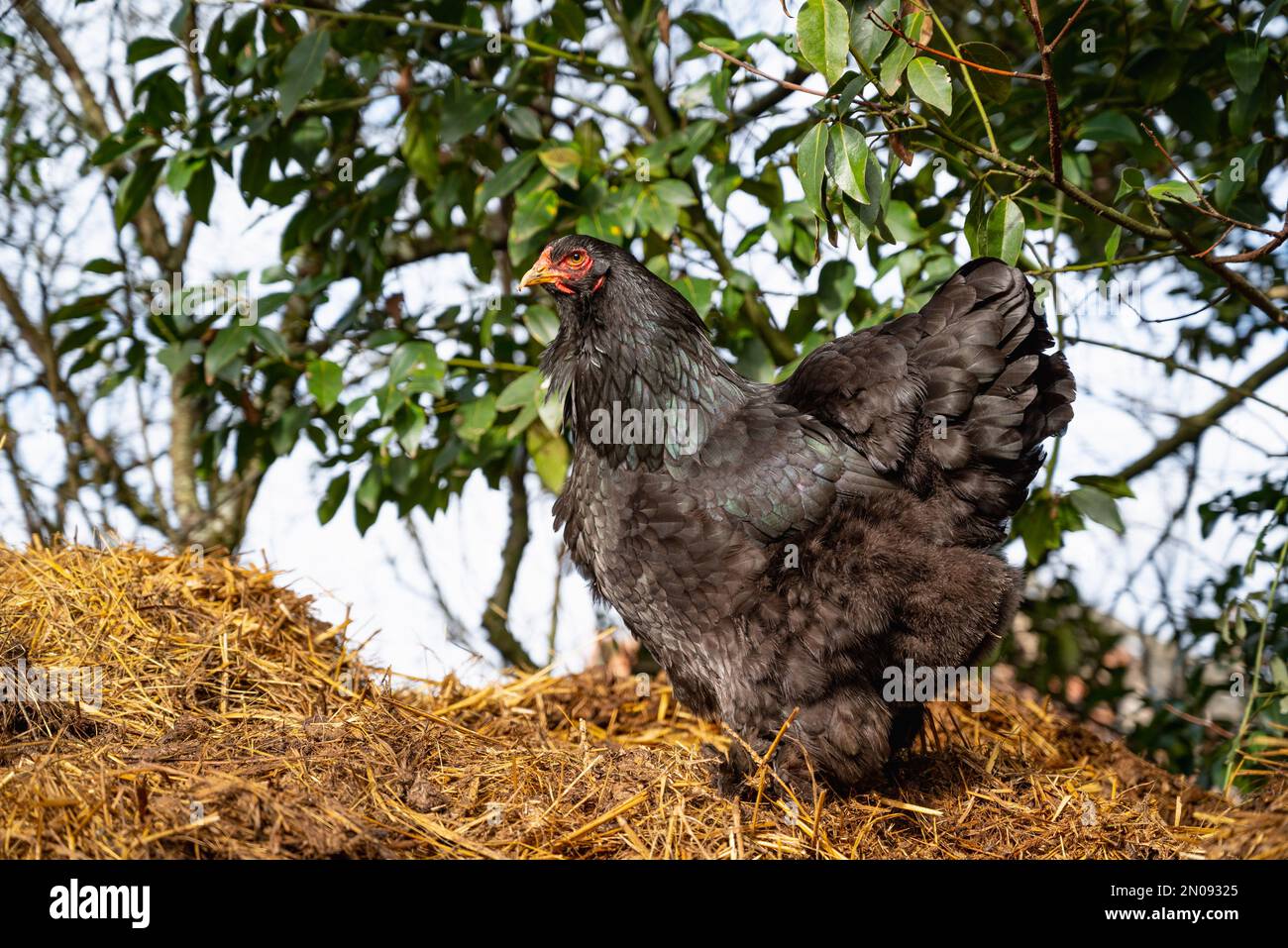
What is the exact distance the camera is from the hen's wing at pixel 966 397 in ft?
10.1

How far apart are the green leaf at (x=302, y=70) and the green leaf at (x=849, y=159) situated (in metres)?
2.25

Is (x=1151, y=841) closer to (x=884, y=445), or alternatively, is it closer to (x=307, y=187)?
(x=884, y=445)

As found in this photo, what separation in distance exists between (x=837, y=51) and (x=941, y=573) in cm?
152

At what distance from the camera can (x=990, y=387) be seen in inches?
123

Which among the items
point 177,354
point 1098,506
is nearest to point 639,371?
point 1098,506

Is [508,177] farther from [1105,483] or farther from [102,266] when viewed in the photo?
[1105,483]

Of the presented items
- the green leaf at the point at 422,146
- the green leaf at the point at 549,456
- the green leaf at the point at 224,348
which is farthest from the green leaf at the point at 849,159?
the green leaf at the point at 224,348

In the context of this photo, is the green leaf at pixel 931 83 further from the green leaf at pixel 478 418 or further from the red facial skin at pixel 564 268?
the green leaf at pixel 478 418

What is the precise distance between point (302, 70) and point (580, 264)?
142cm

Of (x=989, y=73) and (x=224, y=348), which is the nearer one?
(x=989, y=73)

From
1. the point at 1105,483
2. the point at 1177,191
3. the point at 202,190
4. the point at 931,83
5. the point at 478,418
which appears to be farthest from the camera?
the point at 202,190

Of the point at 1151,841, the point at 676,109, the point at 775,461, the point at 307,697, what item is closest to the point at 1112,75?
the point at 676,109

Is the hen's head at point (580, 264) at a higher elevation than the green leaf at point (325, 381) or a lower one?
higher
